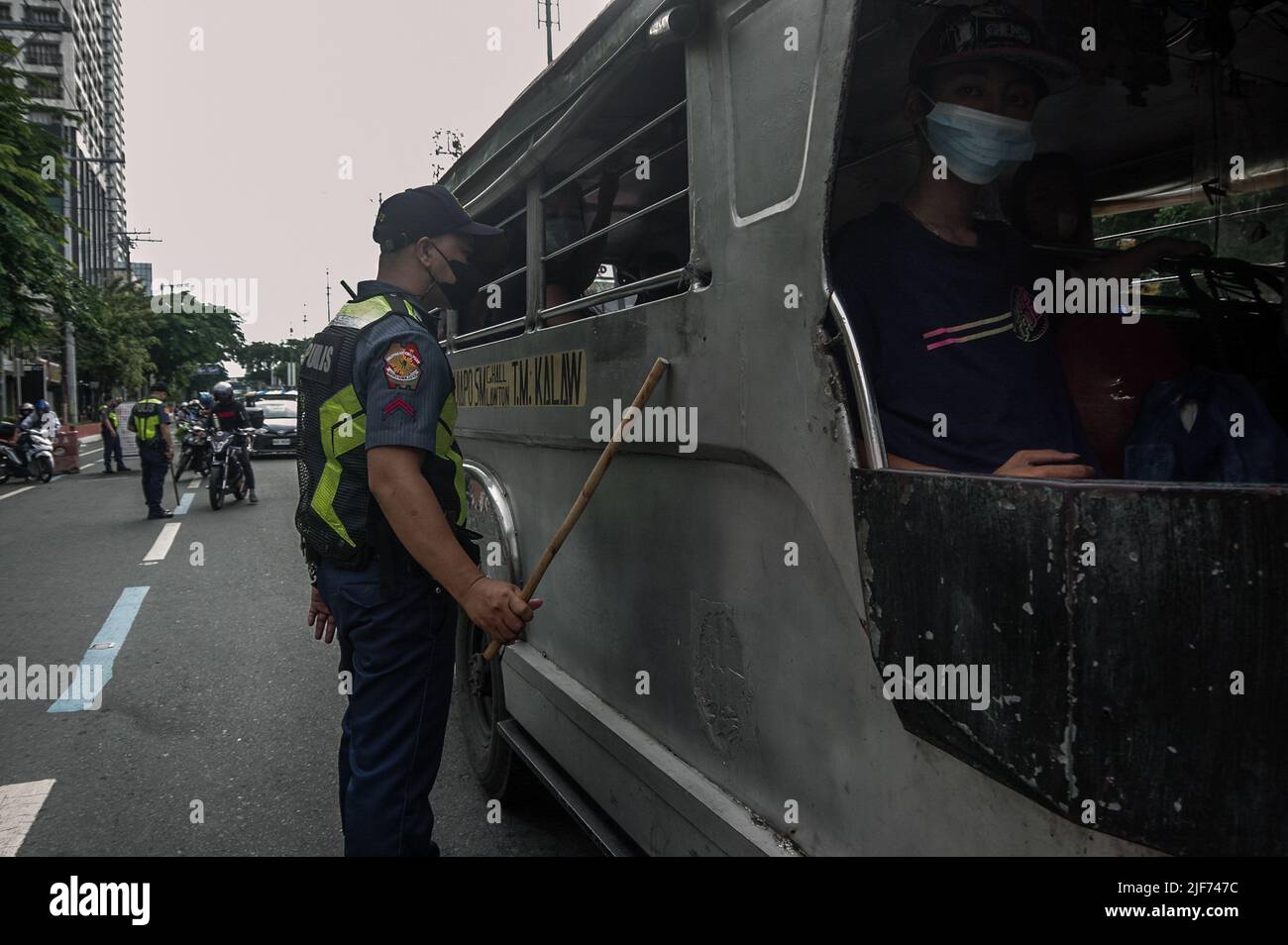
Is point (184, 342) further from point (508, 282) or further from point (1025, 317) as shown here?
point (1025, 317)

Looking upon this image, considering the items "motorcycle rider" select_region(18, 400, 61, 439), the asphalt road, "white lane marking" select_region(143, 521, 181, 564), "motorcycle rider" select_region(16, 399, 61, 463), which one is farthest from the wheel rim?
"motorcycle rider" select_region(18, 400, 61, 439)

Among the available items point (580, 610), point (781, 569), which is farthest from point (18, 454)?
point (781, 569)

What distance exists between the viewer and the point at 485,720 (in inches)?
152

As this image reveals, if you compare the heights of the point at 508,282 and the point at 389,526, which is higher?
the point at 508,282

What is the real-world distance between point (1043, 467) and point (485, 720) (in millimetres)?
2906

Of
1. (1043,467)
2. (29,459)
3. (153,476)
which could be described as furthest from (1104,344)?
(29,459)

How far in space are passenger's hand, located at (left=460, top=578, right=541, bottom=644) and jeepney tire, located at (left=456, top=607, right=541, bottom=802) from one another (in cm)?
128

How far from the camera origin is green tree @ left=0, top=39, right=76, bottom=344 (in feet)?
30.1

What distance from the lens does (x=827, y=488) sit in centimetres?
159

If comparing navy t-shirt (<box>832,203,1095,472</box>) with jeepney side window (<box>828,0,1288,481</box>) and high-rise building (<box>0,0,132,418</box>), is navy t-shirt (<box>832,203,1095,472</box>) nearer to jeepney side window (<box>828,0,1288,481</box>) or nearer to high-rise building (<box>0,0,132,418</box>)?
jeepney side window (<box>828,0,1288,481</box>)

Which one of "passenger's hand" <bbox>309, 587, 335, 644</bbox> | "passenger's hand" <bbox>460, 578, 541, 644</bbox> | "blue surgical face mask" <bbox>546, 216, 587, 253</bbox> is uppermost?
"blue surgical face mask" <bbox>546, 216, 587, 253</bbox>

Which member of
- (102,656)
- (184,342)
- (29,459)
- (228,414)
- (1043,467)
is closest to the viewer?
(1043,467)

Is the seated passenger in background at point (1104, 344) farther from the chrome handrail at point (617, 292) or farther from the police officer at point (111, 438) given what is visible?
the police officer at point (111, 438)
